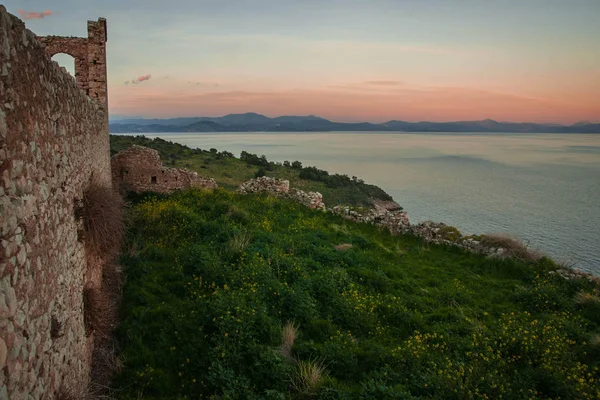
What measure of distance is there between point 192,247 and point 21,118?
7.25m

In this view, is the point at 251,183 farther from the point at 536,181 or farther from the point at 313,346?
the point at 536,181

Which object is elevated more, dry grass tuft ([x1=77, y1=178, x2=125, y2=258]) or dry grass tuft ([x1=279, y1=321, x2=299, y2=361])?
dry grass tuft ([x1=77, y1=178, x2=125, y2=258])

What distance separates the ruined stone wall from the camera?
276 cm

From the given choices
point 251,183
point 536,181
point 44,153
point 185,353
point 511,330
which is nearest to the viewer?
point 44,153

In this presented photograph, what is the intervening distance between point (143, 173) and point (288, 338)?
11.3m

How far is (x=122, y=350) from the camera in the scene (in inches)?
259

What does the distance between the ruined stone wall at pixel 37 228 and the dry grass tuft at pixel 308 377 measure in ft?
9.88

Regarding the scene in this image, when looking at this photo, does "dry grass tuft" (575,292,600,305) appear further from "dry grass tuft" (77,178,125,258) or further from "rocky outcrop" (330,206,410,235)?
"dry grass tuft" (77,178,125,258)

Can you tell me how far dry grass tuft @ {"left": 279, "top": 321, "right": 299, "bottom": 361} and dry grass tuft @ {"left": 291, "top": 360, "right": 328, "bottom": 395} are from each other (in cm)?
41

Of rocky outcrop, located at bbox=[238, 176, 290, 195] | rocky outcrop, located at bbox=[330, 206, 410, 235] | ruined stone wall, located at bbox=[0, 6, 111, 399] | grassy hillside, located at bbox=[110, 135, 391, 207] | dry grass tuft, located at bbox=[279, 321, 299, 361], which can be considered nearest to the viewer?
ruined stone wall, located at bbox=[0, 6, 111, 399]

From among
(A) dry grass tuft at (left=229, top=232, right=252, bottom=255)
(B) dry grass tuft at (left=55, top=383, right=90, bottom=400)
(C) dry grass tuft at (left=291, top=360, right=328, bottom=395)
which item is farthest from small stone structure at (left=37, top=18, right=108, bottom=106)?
(C) dry grass tuft at (left=291, top=360, right=328, bottom=395)

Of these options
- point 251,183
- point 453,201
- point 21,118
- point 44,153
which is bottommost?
point 453,201

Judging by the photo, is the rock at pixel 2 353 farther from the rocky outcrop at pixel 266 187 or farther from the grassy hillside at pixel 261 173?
the grassy hillside at pixel 261 173

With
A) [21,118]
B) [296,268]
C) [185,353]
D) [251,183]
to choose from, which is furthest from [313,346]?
[251,183]
